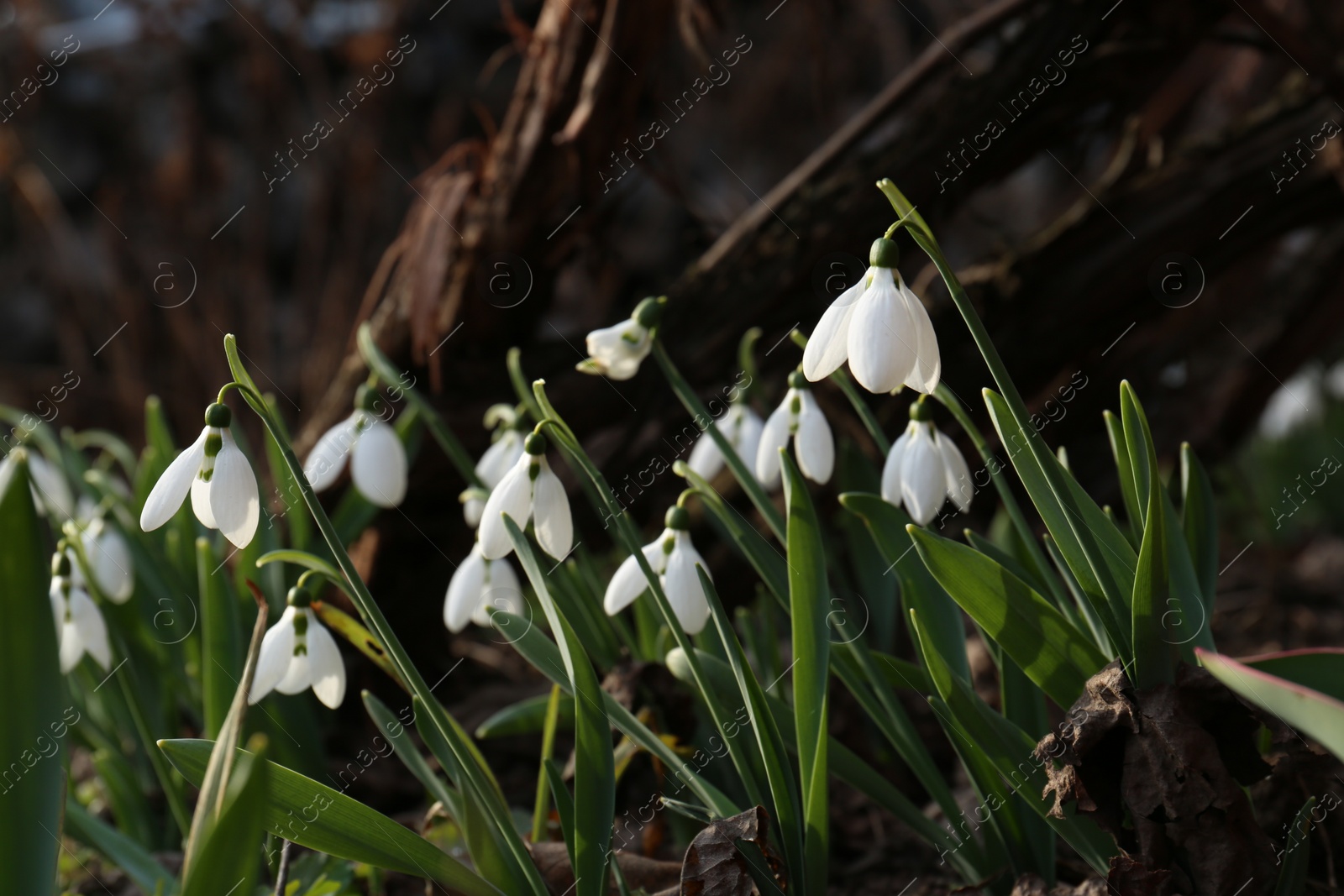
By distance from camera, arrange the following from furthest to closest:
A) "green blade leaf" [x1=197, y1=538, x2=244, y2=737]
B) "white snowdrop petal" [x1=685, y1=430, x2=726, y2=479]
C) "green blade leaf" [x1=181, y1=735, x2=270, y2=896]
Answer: "white snowdrop petal" [x1=685, y1=430, x2=726, y2=479], "green blade leaf" [x1=197, y1=538, x2=244, y2=737], "green blade leaf" [x1=181, y1=735, x2=270, y2=896]

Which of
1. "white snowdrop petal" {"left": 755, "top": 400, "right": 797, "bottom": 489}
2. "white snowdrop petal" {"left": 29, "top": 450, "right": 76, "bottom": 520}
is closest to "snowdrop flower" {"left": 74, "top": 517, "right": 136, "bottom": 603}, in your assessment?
"white snowdrop petal" {"left": 29, "top": 450, "right": 76, "bottom": 520}

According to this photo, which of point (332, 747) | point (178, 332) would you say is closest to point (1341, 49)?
point (332, 747)

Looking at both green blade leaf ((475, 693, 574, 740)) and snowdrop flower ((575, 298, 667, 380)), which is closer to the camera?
snowdrop flower ((575, 298, 667, 380))

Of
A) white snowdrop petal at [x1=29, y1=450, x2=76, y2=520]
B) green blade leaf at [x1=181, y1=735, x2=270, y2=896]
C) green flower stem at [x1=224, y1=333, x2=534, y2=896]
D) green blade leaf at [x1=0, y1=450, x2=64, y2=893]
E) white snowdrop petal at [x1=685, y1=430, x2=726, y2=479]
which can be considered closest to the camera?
green blade leaf at [x1=181, y1=735, x2=270, y2=896]

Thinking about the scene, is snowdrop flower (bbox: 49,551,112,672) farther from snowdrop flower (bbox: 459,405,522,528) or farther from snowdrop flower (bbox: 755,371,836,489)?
snowdrop flower (bbox: 755,371,836,489)

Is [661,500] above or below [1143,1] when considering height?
below

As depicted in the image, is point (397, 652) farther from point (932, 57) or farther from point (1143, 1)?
point (1143, 1)

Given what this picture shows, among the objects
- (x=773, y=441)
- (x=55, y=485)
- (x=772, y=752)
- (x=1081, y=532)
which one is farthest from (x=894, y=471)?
(x=55, y=485)
